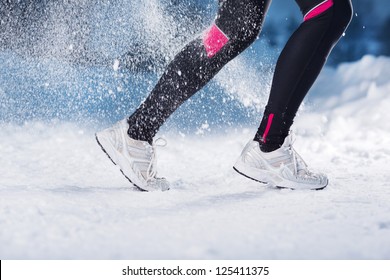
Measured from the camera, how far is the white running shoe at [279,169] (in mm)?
1275

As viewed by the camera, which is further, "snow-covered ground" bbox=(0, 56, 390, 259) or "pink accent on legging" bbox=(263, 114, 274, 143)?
"pink accent on legging" bbox=(263, 114, 274, 143)

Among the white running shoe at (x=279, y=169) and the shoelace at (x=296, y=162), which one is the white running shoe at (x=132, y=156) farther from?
the shoelace at (x=296, y=162)

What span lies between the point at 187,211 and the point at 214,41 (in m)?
0.49

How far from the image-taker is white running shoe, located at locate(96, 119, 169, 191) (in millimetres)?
1258

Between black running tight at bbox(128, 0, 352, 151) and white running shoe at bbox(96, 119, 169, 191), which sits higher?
black running tight at bbox(128, 0, 352, 151)

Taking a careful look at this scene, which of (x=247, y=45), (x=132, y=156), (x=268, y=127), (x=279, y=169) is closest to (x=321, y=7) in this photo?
(x=247, y=45)

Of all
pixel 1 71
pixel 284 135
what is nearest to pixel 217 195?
pixel 284 135

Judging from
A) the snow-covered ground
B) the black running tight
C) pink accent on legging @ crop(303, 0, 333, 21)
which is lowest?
the snow-covered ground

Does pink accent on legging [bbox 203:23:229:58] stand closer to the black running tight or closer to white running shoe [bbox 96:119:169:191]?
the black running tight

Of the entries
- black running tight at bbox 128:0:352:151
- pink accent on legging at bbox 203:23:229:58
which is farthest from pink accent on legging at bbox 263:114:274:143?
pink accent on legging at bbox 203:23:229:58

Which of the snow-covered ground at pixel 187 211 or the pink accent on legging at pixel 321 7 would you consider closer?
the snow-covered ground at pixel 187 211

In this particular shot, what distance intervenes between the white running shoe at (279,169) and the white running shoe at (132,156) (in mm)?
248

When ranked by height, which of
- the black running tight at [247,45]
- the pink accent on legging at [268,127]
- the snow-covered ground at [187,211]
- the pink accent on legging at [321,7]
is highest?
the pink accent on legging at [321,7]

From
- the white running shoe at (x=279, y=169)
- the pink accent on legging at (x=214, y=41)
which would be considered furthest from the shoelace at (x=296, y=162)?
the pink accent on legging at (x=214, y=41)
